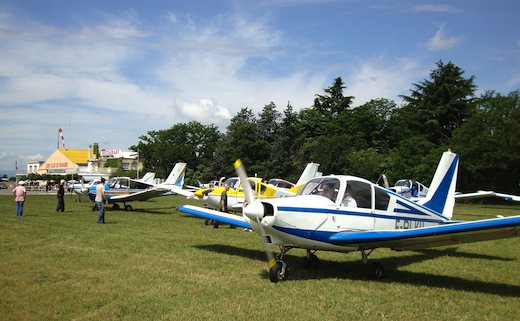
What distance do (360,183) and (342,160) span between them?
49.2 metres

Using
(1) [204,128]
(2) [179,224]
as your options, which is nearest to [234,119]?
(1) [204,128]

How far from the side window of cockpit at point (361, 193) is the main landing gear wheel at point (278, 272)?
6.51ft

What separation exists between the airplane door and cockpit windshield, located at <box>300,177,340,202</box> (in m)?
0.21

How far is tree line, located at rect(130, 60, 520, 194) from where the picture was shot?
4462 centimetres

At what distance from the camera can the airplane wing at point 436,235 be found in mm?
6746

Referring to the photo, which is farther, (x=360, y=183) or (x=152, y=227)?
(x=152, y=227)

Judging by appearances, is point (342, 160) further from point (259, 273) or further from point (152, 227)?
point (259, 273)

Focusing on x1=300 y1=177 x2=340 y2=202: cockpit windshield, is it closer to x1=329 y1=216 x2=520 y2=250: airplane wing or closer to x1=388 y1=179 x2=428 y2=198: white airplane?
x1=329 y1=216 x2=520 y2=250: airplane wing

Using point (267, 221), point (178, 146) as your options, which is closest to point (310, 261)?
point (267, 221)

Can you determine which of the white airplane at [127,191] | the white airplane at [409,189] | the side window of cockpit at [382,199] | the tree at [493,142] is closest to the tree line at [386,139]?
the tree at [493,142]

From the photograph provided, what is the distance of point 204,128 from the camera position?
101m

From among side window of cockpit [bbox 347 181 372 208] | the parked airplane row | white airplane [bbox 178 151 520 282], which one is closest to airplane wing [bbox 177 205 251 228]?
the parked airplane row

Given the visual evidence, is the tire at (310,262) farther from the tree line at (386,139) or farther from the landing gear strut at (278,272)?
the tree line at (386,139)

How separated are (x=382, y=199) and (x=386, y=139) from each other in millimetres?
67135
